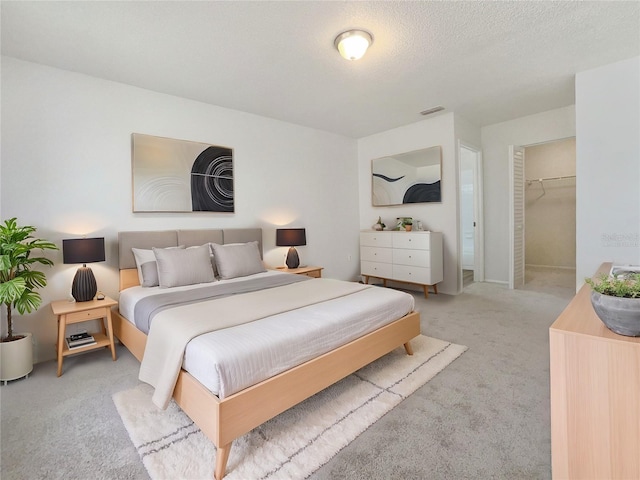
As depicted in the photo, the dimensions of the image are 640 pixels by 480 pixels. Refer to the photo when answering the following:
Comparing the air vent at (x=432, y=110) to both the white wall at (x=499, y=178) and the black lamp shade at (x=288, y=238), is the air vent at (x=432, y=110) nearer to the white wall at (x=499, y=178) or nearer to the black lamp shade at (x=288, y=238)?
the white wall at (x=499, y=178)

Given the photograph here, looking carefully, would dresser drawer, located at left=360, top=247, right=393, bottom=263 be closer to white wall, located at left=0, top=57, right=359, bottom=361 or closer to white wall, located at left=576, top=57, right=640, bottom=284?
white wall, located at left=0, top=57, right=359, bottom=361

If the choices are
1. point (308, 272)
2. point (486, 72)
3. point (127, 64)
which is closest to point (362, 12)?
point (486, 72)

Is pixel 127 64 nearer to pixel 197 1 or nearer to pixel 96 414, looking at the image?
pixel 197 1

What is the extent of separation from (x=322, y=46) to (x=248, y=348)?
2.33 meters

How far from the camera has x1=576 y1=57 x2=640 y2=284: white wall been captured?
2896 mm

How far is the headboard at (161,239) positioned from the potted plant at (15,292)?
631mm

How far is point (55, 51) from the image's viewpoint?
8.21ft

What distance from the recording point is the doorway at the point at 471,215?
16.6ft

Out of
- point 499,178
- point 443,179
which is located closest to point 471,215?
point 499,178

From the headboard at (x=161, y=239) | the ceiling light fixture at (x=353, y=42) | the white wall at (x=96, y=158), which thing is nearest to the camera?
the ceiling light fixture at (x=353, y=42)

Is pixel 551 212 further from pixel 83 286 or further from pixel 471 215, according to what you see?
pixel 83 286

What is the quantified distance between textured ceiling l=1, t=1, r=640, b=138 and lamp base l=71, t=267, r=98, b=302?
1789 millimetres

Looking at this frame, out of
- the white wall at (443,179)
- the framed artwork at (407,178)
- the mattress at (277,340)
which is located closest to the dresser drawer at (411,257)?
the white wall at (443,179)

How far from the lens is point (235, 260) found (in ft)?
10.8
